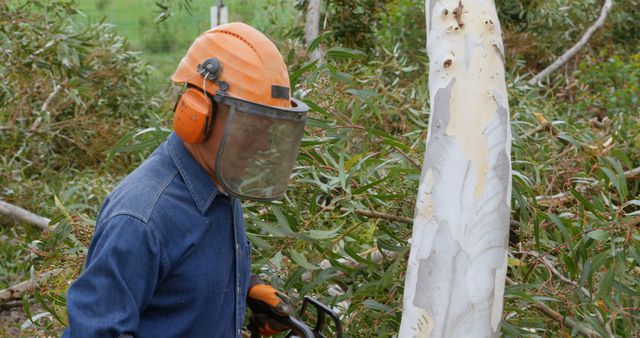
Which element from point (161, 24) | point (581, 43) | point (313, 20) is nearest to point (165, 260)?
point (313, 20)

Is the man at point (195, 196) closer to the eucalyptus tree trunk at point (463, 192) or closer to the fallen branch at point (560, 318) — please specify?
the eucalyptus tree trunk at point (463, 192)

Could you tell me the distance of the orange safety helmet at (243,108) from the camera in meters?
2.06

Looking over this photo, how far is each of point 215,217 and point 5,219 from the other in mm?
3794

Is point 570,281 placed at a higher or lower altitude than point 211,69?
lower

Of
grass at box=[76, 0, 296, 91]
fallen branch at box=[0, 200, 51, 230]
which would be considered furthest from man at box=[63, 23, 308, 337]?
grass at box=[76, 0, 296, 91]

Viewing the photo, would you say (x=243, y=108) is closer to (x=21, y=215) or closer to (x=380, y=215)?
(x=380, y=215)

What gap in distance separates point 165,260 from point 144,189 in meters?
0.18

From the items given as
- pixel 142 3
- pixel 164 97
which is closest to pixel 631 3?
pixel 164 97

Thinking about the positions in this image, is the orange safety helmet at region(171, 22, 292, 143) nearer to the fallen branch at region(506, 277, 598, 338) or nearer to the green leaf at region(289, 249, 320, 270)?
the green leaf at region(289, 249, 320, 270)

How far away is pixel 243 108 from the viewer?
2.04 m

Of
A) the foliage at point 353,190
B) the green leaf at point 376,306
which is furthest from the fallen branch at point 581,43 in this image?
the green leaf at point 376,306

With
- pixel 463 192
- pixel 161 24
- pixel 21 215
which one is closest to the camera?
pixel 463 192

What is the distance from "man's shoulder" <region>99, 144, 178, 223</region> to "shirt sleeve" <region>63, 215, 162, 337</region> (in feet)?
0.09

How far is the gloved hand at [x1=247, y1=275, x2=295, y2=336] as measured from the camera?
2.54 metres
